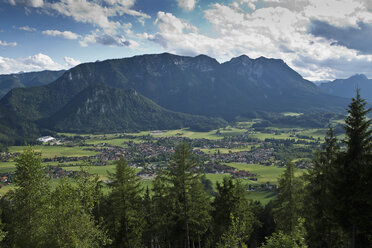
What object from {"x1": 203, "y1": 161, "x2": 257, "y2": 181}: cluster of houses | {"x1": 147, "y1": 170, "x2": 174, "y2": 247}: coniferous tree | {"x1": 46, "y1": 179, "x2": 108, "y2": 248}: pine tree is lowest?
{"x1": 203, "y1": 161, "x2": 257, "y2": 181}: cluster of houses

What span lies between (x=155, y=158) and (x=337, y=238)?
145390 mm

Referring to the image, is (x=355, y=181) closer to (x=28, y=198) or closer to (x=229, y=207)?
(x=229, y=207)

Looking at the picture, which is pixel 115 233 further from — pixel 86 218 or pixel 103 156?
pixel 103 156

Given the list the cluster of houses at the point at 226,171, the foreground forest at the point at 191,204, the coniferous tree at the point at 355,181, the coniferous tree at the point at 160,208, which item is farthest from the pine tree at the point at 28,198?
the cluster of houses at the point at 226,171

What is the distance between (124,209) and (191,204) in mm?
7863

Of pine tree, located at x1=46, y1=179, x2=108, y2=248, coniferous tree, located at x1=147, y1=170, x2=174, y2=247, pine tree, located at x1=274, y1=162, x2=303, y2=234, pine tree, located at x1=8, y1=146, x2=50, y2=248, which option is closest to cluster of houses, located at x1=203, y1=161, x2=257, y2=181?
pine tree, located at x1=274, y1=162, x2=303, y2=234

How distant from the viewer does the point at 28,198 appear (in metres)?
22.5

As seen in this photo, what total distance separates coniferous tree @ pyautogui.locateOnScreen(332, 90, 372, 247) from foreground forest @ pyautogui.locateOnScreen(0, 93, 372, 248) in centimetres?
7

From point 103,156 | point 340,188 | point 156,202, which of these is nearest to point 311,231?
point 340,188

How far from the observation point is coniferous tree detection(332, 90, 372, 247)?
2023cm

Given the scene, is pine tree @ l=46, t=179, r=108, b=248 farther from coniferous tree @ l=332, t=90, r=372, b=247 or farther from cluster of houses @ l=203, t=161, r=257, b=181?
cluster of houses @ l=203, t=161, r=257, b=181

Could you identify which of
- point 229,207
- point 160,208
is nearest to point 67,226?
point 160,208

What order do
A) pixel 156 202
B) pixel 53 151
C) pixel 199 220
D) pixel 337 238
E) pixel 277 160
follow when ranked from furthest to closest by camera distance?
1. pixel 53 151
2. pixel 277 160
3. pixel 156 202
4. pixel 199 220
5. pixel 337 238

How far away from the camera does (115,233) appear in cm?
3019
